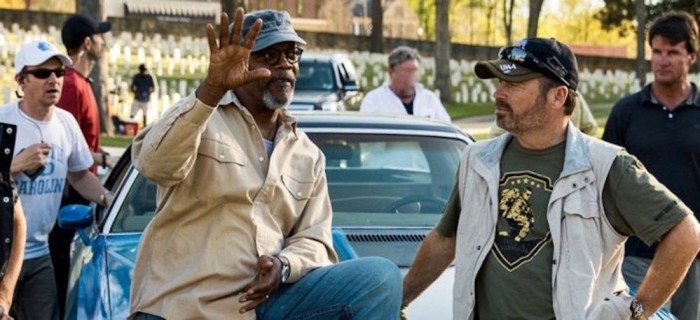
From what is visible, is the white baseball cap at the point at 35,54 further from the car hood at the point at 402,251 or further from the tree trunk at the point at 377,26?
the tree trunk at the point at 377,26

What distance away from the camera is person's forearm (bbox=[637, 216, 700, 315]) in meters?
3.83

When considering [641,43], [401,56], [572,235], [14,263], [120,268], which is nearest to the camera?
[572,235]

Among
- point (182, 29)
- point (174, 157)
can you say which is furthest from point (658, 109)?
point (182, 29)

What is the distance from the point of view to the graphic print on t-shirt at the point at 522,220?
3887 mm

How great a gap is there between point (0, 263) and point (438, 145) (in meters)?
2.85

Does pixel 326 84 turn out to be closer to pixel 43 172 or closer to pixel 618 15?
pixel 43 172

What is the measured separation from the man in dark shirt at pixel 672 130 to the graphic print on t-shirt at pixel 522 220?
7.03 ft

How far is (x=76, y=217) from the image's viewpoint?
6.01m

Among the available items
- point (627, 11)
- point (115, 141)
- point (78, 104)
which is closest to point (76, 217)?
point (78, 104)

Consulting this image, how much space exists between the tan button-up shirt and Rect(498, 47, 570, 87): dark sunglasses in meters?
0.80

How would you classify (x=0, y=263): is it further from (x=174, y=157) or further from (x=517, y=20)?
(x=517, y=20)

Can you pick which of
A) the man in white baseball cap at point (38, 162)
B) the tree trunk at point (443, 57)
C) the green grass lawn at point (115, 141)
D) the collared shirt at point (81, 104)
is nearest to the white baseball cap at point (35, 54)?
the man in white baseball cap at point (38, 162)

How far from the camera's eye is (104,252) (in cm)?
568

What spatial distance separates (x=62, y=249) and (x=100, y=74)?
17.3m
